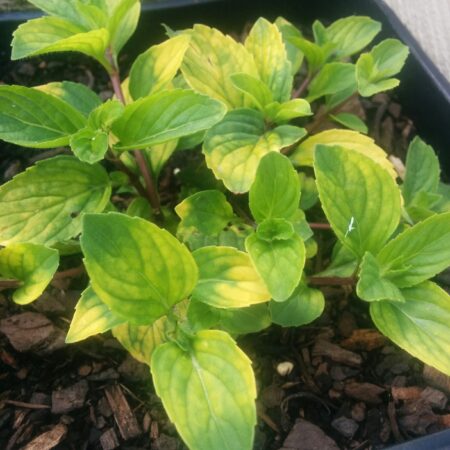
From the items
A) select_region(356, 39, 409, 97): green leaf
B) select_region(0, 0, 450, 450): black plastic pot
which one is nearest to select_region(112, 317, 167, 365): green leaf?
select_region(356, 39, 409, 97): green leaf

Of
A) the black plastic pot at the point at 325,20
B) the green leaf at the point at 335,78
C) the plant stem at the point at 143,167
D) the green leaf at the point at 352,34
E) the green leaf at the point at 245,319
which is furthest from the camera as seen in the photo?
the black plastic pot at the point at 325,20

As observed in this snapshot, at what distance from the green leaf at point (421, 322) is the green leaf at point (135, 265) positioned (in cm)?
31

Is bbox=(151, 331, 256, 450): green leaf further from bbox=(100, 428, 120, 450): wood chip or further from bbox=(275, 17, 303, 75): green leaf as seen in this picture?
bbox=(275, 17, 303, 75): green leaf

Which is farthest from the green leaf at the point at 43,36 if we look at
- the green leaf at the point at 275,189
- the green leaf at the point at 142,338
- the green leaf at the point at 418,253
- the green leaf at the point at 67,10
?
the green leaf at the point at 418,253

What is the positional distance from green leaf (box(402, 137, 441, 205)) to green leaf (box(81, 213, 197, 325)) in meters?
0.57

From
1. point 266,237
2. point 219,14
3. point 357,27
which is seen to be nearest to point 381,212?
point 266,237

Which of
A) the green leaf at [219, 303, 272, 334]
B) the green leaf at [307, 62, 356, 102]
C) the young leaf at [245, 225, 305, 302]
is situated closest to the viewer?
the young leaf at [245, 225, 305, 302]

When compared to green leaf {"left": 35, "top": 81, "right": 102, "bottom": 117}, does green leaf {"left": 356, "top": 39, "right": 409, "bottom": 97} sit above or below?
above

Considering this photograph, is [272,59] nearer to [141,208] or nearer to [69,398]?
[141,208]

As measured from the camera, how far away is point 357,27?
131 cm

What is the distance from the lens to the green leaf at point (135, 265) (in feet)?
2.32

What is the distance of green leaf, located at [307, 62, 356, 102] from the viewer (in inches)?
46.6

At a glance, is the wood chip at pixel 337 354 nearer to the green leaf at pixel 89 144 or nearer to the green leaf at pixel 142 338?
the green leaf at pixel 142 338

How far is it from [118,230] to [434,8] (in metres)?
1.08
